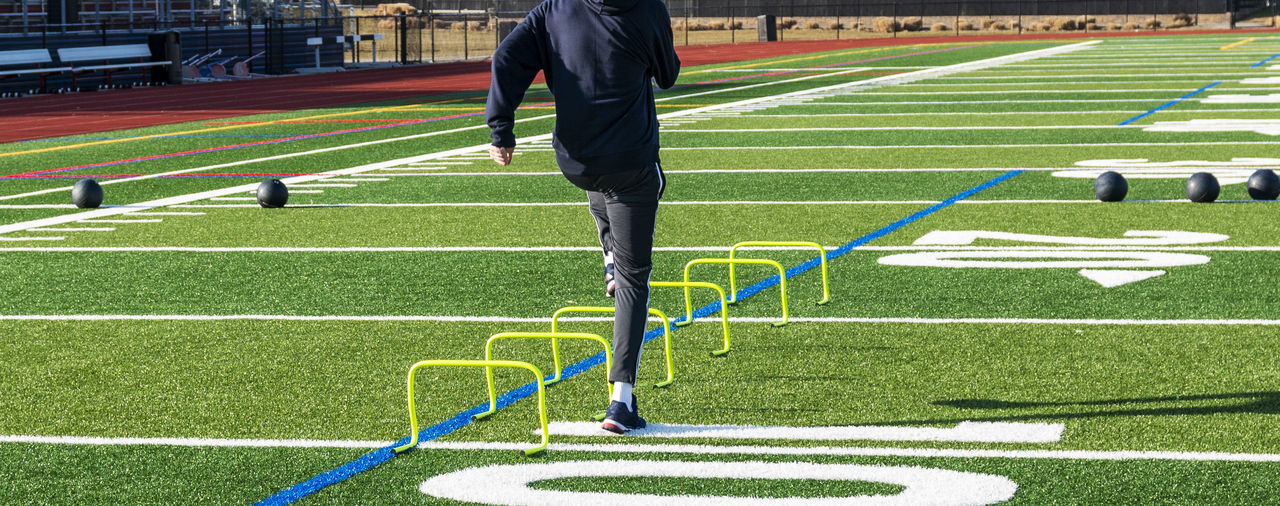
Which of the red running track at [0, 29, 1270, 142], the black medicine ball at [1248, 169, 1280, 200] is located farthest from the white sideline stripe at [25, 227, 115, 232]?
the red running track at [0, 29, 1270, 142]

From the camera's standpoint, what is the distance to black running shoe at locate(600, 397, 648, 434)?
5.84 metres

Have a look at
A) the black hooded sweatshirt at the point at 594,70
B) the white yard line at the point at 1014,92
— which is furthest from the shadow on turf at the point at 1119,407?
the white yard line at the point at 1014,92

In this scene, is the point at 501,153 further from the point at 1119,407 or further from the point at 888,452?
the point at 1119,407

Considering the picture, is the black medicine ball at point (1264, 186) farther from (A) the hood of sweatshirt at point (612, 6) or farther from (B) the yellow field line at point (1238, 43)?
(B) the yellow field line at point (1238, 43)

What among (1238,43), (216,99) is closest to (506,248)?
(216,99)

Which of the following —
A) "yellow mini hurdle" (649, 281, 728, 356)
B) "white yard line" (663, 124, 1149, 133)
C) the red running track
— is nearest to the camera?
"yellow mini hurdle" (649, 281, 728, 356)

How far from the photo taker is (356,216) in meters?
12.8

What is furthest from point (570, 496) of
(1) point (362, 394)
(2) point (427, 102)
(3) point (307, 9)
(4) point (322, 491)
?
(3) point (307, 9)

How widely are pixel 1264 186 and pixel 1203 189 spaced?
1.74 feet

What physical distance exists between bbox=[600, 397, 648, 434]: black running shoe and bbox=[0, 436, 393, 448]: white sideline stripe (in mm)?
808

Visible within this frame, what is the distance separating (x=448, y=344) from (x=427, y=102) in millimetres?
22524

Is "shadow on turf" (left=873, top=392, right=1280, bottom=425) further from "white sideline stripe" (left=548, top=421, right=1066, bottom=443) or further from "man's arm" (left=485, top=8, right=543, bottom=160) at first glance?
"man's arm" (left=485, top=8, right=543, bottom=160)

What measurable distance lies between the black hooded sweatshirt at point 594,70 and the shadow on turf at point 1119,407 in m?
1.48

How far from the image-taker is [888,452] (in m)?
5.61
